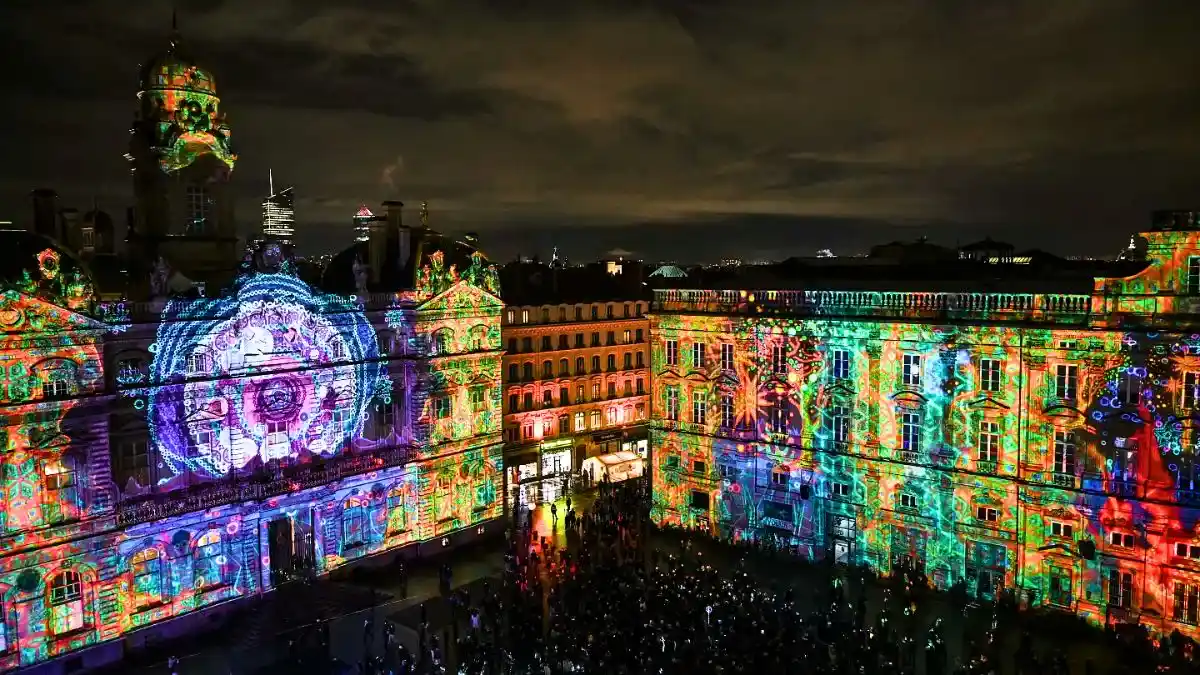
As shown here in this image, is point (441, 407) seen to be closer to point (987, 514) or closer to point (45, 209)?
point (45, 209)

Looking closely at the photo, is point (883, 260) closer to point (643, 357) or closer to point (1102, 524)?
point (643, 357)

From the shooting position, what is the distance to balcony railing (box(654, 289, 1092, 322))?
3822 centimetres

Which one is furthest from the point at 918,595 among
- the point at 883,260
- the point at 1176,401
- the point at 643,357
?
the point at 643,357

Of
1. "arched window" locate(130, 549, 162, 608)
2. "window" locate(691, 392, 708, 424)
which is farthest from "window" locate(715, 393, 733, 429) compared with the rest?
"arched window" locate(130, 549, 162, 608)

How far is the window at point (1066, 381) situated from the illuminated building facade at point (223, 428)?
92.9ft

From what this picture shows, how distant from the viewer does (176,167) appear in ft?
146

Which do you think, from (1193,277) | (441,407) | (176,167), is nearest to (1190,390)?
(1193,277)

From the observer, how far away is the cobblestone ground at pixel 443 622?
115 feet

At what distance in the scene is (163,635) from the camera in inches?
1474

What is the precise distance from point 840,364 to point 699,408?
28.0 feet

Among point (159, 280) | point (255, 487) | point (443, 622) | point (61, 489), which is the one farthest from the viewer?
point (255, 487)

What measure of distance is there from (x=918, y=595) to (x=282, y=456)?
2970 centimetres

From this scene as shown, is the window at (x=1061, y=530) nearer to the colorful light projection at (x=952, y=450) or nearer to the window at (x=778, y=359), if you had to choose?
the colorful light projection at (x=952, y=450)

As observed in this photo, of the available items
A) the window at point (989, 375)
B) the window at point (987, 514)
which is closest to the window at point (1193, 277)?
the window at point (989, 375)
